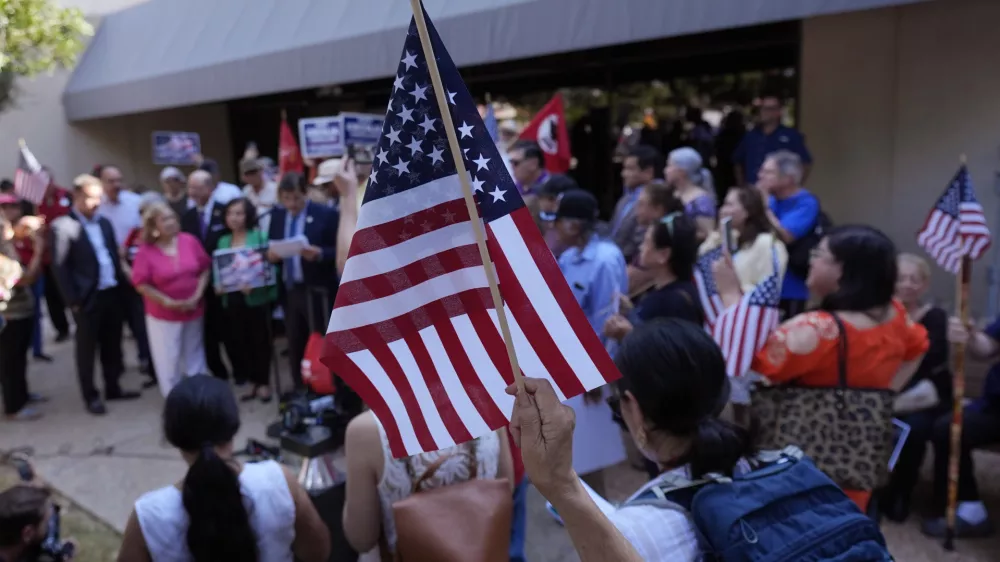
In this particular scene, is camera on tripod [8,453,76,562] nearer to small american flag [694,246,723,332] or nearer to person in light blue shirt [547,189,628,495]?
person in light blue shirt [547,189,628,495]

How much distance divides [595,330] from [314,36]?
280 inches

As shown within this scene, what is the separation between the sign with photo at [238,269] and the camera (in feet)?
19.7

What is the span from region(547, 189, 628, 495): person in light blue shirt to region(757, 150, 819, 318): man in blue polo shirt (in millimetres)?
1827

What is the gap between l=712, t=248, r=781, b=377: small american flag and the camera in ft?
9.68

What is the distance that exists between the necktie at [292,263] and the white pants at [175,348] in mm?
831

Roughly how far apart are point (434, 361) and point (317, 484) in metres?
1.87

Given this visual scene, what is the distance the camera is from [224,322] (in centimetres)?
723

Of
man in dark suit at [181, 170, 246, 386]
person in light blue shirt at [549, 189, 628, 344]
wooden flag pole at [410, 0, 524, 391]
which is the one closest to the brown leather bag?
wooden flag pole at [410, 0, 524, 391]

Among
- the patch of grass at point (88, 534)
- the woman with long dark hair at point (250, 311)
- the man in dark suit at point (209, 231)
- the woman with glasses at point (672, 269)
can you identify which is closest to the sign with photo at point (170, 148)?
the man in dark suit at point (209, 231)

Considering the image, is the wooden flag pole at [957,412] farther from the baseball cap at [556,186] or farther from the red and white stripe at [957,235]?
the baseball cap at [556,186]

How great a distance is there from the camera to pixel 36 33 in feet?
13.6

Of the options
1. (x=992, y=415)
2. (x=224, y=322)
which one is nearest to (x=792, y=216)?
(x=992, y=415)

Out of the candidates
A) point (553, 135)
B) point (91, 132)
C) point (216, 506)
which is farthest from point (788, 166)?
point (91, 132)

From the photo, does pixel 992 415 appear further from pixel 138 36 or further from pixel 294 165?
pixel 138 36
